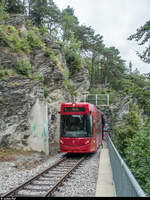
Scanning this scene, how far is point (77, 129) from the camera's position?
15438 mm

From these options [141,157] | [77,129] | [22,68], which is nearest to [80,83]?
[22,68]

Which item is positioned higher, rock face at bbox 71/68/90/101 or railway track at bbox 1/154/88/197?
rock face at bbox 71/68/90/101

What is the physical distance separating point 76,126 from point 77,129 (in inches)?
8.1

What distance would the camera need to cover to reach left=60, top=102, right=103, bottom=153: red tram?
15.2 meters

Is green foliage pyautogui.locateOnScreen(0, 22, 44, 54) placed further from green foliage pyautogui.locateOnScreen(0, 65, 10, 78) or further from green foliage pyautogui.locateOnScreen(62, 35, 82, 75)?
green foliage pyautogui.locateOnScreen(62, 35, 82, 75)

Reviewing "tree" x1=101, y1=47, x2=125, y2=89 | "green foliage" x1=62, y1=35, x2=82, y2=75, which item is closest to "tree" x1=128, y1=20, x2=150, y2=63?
"green foliage" x1=62, y1=35, x2=82, y2=75

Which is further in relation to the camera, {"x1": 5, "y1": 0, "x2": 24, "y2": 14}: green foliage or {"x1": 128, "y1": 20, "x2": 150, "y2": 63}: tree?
{"x1": 5, "y1": 0, "x2": 24, "y2": 14}: green foliage

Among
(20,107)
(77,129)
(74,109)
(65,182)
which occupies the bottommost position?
(65,182)

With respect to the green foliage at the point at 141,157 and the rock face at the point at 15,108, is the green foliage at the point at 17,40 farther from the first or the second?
the green foliage at the point at 141,157

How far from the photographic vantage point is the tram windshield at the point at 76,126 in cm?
1526

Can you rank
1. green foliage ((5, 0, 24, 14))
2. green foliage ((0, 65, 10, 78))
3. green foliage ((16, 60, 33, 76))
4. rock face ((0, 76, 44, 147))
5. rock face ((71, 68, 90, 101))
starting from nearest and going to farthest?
rock face ((0, 76, 44, 147))
green foliage ((0, 65, 10, 78))
green foliage ((16, 60, 33, 76))
green foliage ((5, 0, 24, 14))
rock face ((71, 68, 90, 101))

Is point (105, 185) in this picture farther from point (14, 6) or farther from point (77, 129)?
point (14, 6)

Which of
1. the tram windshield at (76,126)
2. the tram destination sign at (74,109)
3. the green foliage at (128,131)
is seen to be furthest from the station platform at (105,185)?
the green foliage at (128,131)

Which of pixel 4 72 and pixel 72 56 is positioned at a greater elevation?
pixel 72 56
